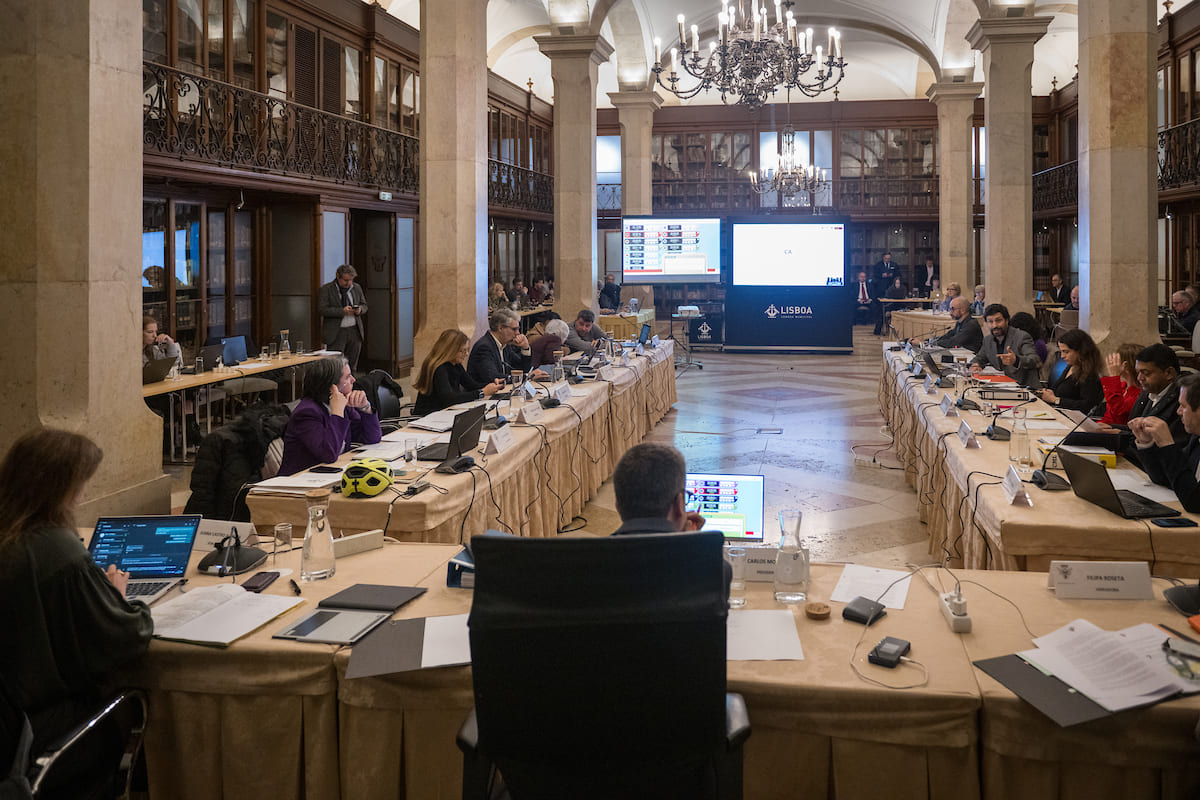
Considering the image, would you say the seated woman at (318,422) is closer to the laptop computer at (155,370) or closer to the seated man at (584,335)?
the laptop computer at (155,370)

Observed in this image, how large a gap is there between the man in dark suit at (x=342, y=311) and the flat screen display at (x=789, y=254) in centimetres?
805

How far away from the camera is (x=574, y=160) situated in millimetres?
13336

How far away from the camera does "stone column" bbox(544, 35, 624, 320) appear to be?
1324cm

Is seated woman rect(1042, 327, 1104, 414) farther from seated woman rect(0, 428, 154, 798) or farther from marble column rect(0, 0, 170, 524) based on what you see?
seated woman rect(0, 428, 154, 798)

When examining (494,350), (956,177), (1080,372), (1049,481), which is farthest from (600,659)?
(956,177)

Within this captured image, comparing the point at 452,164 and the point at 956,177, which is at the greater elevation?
the point at 956,177

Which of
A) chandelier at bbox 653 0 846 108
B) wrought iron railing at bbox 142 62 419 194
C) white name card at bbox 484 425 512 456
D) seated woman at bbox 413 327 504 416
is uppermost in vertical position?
chandelier at bbox 653 0 846 108

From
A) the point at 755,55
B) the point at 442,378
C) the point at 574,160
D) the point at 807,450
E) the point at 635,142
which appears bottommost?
the point at 807,450

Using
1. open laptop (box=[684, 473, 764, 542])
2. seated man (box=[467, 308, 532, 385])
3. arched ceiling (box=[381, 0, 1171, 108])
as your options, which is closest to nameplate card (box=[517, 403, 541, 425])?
seated man (box=[467, 308, 532, 385])

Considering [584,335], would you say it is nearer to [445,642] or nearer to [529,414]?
[529,414]

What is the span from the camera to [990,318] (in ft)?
27.9

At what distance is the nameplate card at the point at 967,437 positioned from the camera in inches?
184

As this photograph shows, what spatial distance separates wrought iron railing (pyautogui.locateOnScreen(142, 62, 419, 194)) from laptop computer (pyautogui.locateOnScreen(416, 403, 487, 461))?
19.6 ft

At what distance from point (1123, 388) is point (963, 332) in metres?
4.32
